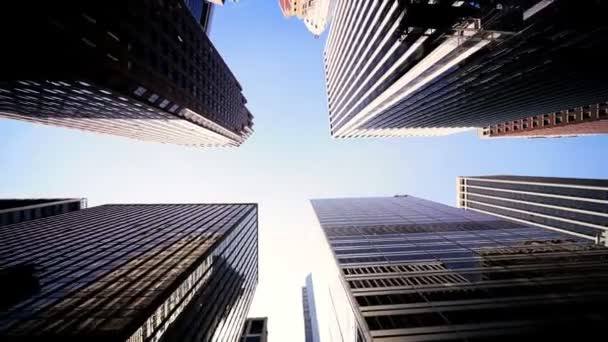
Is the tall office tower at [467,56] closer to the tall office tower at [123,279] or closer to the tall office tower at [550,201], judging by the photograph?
the tall office tower at [123,279]

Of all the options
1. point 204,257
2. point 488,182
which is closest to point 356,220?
point 204,257

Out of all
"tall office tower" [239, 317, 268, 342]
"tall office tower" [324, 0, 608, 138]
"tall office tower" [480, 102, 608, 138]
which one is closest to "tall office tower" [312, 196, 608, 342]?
"tall office tower" [324, 0, 608, 138]

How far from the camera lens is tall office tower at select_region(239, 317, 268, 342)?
244 feet

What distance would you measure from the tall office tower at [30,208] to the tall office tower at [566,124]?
137m

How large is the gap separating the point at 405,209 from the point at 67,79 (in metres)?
74.5

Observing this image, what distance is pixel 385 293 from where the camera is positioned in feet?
106

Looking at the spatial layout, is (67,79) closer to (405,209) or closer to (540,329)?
(540,329)

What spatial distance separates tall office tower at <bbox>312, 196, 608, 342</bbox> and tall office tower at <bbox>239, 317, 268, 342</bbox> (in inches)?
1370

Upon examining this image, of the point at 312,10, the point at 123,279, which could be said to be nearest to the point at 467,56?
the point at 123,279

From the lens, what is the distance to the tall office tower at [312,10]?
12156 centimetres

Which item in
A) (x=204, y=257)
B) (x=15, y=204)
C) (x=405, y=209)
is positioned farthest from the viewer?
(x=405, y=209)

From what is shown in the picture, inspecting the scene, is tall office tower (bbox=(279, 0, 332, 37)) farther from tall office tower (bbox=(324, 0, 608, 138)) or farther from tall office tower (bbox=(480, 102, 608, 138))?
tall office tower (bbox=(480, 102, 608, 138))

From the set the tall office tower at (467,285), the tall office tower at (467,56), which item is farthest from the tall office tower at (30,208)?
the tall office tower at (467,56)

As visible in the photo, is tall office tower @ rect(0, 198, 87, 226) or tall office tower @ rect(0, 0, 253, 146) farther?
tall office tower @ rect(0, 198, 87, 226)
